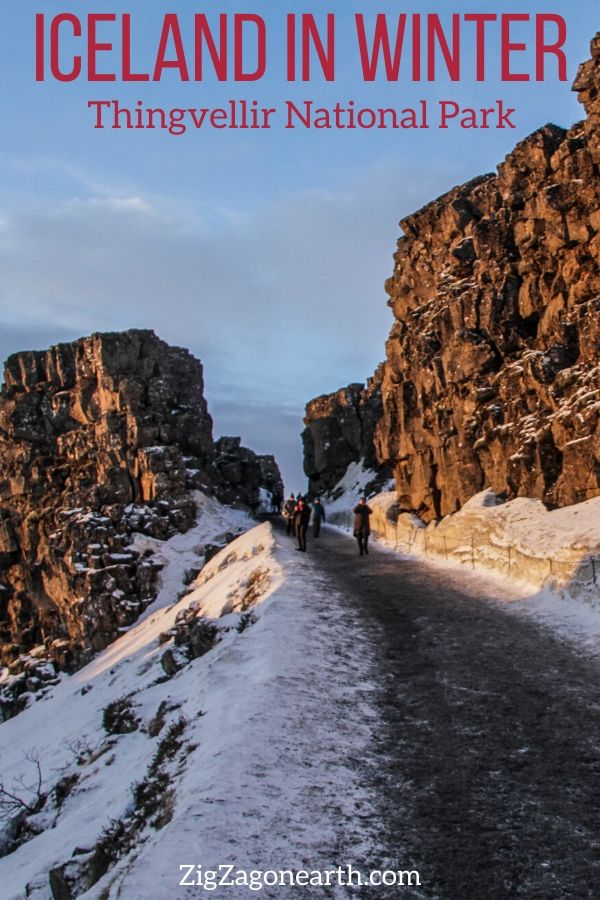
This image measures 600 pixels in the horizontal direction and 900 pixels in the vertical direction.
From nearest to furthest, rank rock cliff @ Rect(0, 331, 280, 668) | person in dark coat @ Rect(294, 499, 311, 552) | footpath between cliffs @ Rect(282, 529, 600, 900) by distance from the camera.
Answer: footpath between cliffs @ Rect(282, 529, 600, 900), person in dark coat @ Rect(294, 499, 311, 552), rock cliff @ Rect(0, 331, 280, 668)

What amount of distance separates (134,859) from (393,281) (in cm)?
3862

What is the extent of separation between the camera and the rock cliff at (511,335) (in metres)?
21.1

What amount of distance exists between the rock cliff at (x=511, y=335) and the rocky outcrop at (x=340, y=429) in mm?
38543

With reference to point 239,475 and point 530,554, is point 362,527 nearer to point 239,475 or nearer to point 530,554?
point 530,554

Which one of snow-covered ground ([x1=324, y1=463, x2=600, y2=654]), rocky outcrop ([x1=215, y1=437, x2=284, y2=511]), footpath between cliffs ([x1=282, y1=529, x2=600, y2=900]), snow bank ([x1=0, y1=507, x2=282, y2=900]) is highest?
rocky outcrop ([x1=215, y1=437, x2=284, y2=511])

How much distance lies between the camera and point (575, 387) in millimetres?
20891

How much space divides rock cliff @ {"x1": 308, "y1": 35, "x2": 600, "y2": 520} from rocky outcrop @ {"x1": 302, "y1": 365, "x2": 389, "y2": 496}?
38543mm

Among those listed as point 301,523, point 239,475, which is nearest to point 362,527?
point 301,523

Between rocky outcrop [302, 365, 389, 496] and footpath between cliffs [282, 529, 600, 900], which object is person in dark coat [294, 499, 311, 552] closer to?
footpath between cliffs [282, 529, 600, 900]

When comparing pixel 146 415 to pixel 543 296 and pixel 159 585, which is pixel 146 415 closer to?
pixel 159 585

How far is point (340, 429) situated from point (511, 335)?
173 ft

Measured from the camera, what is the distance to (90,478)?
54281 mm

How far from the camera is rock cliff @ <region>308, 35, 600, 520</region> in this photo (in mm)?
21125

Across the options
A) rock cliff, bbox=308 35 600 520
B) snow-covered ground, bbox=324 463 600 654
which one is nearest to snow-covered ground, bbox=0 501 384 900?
snow-covered ground, bbox=324 463 600 654
